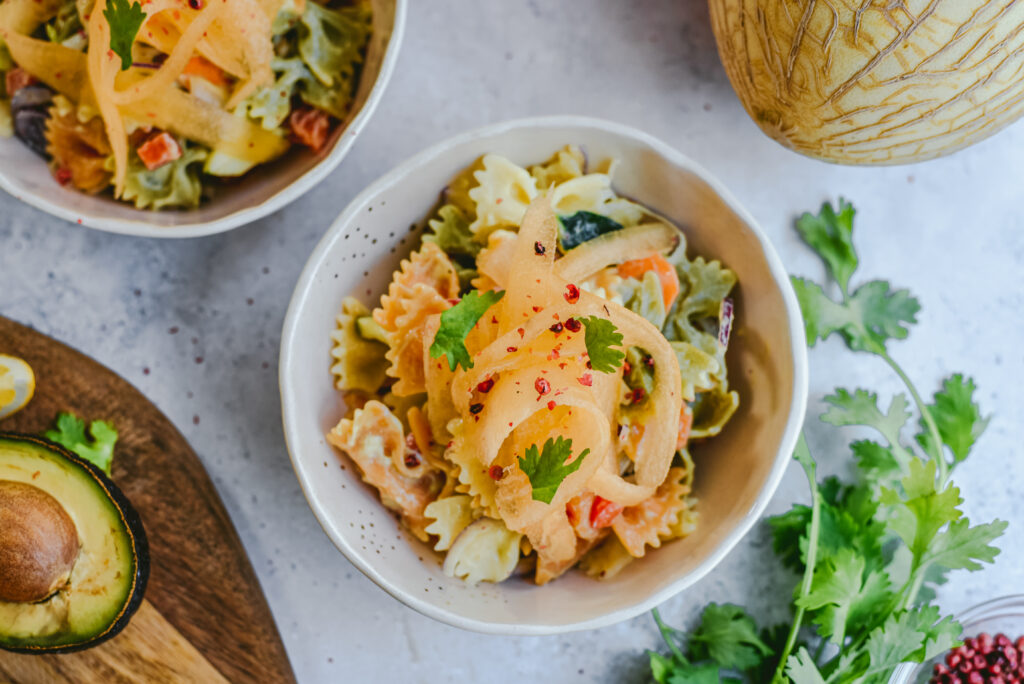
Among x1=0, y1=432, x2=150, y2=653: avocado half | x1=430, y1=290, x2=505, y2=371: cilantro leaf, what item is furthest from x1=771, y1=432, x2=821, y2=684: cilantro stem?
x1=0, y1=432, x2=150, y2=653: avocado half

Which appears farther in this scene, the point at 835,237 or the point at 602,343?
the point at 835,237

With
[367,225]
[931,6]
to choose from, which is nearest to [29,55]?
[367,225]

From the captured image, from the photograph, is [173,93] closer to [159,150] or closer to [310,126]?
[159,150]

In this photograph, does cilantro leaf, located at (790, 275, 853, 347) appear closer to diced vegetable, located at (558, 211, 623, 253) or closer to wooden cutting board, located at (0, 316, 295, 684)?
diced vegetable, located at (558, 211, 623, 253)

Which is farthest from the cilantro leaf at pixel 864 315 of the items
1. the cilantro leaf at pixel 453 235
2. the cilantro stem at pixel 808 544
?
the cilantro leaf at pixel 453 235

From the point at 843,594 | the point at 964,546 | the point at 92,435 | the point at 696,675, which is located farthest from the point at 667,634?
the point at 92,435
